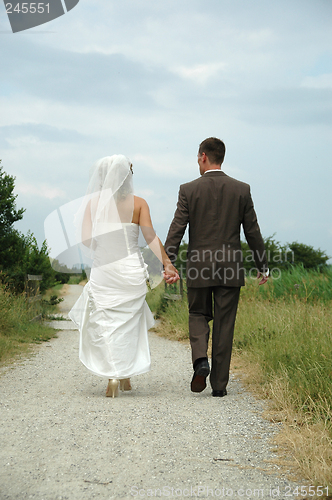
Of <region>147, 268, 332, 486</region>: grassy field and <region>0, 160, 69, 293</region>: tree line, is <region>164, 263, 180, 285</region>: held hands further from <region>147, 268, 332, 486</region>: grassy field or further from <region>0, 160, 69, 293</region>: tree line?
<region>0, 160, 69, 293</region>: tree line

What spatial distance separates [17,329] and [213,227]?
5.31 metres

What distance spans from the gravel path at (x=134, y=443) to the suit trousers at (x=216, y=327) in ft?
0.90

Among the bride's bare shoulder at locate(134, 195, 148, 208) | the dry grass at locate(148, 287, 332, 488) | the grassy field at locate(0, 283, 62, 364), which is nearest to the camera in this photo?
the dry grass at locate(148, 287, 332, 488)

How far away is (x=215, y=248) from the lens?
4.84m

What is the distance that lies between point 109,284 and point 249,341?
238 centimetres

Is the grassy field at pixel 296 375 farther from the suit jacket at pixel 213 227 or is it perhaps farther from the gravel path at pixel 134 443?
the suit jacket at pixel 213 227

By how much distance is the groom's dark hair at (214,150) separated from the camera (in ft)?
16.5

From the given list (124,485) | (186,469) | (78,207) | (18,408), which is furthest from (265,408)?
(78,207)

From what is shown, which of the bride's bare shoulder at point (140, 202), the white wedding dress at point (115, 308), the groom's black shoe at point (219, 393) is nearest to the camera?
the groom's black shoe at point (219, 393)

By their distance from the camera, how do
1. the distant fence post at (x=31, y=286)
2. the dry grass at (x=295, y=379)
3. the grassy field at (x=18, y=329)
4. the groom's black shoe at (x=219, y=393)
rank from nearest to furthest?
the dry grass at (x=295, y=379), the groom's black shoe at (x=219, y=393), the grassy field at (x=18, y=329), the distant fence post at (x=31, y=286)

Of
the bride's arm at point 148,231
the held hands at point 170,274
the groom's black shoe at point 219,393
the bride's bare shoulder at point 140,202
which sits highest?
the bride's bare shoulder at point 140,202

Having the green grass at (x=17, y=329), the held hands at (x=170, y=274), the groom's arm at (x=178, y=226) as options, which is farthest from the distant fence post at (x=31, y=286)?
the groom's arm at (x=178, y=226)

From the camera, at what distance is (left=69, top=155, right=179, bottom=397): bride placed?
16.5 feet

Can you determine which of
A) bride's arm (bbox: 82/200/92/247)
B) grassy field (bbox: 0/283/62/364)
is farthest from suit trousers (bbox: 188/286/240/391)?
grassy field (bbox: 0/283/62/364)
